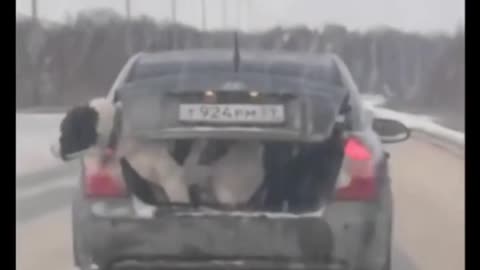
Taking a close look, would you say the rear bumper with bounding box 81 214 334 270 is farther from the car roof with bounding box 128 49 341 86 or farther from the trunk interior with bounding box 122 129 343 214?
the car roof with bounding box 128 49 341 86

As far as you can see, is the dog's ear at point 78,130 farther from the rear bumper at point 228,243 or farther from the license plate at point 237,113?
the license plate at point 237,113

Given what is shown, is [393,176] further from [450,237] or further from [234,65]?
[234,65]

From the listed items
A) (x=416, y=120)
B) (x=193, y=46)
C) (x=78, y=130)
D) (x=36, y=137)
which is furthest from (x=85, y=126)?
(x=416, y=120)

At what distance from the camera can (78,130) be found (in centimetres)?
267

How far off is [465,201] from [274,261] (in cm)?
57

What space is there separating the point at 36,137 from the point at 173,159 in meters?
0.39

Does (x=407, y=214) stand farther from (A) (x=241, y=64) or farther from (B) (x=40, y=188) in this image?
(B) (x=40, y=188)

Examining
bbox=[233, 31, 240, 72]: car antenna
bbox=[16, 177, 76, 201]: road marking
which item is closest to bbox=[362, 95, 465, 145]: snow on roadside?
bbox=[233, 31, 240, 72]: car antenna

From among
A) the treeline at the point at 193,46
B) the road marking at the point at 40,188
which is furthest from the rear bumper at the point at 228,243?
the treeline at the point at 193,46

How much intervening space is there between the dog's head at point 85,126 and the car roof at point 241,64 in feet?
0.39

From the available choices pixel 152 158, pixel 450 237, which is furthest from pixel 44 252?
pixel 450 237

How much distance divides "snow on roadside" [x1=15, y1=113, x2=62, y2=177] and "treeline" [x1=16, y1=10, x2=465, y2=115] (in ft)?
0.14

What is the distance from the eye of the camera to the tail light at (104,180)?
2.67 metres

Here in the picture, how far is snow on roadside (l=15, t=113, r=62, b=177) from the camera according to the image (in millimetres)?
2660
